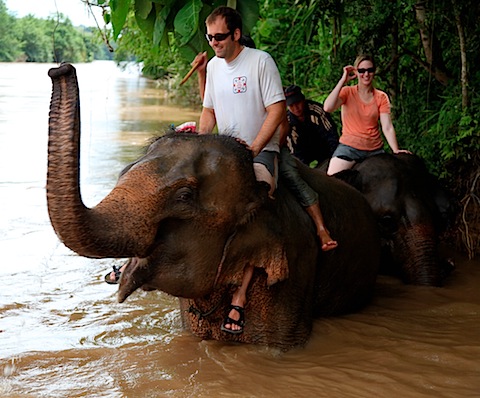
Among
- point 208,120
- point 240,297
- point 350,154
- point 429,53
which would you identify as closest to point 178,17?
point 208,120

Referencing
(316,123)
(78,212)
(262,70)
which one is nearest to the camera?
(78,212)

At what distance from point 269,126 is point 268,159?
8.6 inches

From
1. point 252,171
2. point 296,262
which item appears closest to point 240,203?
point 252,171

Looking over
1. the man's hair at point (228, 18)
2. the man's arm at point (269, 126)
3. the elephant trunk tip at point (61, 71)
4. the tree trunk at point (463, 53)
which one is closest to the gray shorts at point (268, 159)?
the man's arm at point (269, 126)

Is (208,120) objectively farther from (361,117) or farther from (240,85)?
(361,117)

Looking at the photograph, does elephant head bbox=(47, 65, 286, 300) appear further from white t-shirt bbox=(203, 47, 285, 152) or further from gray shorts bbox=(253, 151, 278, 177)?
white t-shirt bbox=(203, 47, 285, 152)

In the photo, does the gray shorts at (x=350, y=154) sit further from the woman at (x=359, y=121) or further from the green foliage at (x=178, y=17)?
the green foliage at (x=178, y=17)

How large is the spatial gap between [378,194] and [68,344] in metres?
3.12

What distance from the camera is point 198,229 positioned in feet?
14.8

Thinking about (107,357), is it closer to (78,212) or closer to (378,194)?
(78,212)

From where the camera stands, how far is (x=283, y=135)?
5.18 metres

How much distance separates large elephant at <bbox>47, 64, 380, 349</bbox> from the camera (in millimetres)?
3680

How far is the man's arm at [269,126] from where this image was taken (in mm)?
4824

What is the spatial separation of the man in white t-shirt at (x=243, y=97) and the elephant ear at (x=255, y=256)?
0.24 ft
